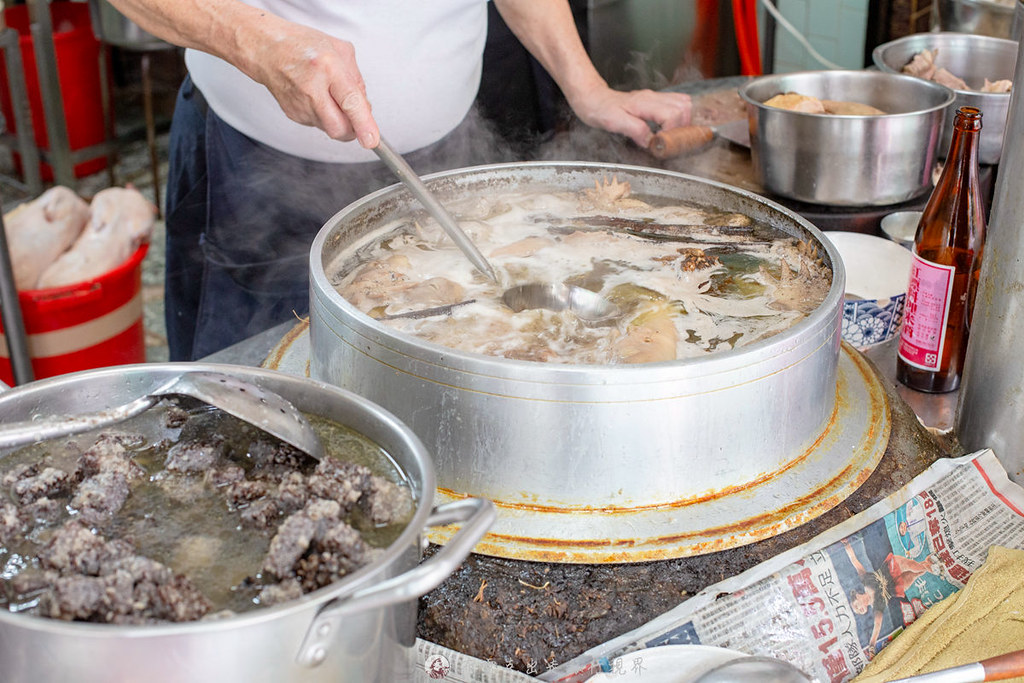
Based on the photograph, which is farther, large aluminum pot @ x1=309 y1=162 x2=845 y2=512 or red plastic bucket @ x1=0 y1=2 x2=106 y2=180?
red plastic bucket @ x1=0 y1=2 x2=106 y2=180

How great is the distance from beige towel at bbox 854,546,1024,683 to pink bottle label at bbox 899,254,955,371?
60 cm

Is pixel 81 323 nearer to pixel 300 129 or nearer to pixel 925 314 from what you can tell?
pixel 300 129

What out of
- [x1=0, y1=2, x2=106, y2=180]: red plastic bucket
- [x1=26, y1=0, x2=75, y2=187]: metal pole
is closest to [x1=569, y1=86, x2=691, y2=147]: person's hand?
[x1=26, y1=0, x2=75, y2=187]: metal pole

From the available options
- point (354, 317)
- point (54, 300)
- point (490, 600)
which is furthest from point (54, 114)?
point (490, 600)

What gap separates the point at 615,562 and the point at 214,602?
647mm

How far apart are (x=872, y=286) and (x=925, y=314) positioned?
381 mm

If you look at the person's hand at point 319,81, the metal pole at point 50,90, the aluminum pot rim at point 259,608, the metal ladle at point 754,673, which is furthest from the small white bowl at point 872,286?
the metal pole at point 50,90

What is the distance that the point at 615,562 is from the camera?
1.49 m

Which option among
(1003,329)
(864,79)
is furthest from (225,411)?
(864,79)

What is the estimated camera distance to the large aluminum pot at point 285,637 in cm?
90

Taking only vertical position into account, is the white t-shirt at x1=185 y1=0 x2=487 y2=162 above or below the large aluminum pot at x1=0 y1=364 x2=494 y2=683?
above

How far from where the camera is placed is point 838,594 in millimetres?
1548

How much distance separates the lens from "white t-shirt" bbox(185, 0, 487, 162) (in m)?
2.57

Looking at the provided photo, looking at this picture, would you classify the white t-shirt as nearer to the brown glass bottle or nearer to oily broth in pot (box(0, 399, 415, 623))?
the brown glass bottle
